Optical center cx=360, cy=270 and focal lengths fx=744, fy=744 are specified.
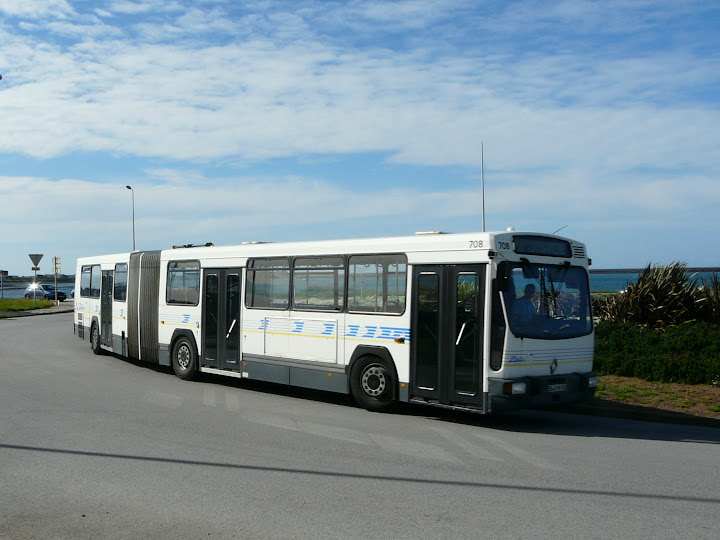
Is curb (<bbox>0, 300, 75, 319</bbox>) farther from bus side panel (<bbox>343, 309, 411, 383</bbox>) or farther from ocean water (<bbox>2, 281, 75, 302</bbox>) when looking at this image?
ocean water (<bbox>2, 281, 75, 302</bbox>)

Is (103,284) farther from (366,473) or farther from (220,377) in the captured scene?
(366,473)

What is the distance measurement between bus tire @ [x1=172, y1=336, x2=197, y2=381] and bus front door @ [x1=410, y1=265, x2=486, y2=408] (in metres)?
6.29

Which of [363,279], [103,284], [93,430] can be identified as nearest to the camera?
[93,430]

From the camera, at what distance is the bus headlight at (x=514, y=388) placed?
984 cm

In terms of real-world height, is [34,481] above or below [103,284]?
below

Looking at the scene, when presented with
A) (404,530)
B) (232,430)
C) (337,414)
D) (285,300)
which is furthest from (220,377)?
(404,530)

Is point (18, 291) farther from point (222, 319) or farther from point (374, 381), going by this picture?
point (374, 381)

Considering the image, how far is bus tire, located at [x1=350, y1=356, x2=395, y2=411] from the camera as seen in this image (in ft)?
37.6

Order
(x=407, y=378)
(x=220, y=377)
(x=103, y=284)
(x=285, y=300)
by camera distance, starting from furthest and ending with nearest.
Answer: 1. (x=103, y=284)
2. (x=220, y=377)
3. (x=285, y=300)
4. (x=407, y=378)

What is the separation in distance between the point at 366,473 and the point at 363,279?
4903 millimetres

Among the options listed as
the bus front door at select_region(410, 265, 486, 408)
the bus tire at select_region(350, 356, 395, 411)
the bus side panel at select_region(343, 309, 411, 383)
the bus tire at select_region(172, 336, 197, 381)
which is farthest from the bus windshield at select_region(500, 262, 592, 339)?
the bus tire at select_region(172, 336, 197, 381)

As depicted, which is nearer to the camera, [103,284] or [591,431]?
[591,431]

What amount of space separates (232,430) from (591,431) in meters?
4.84

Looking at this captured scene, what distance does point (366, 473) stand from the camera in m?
7.51
